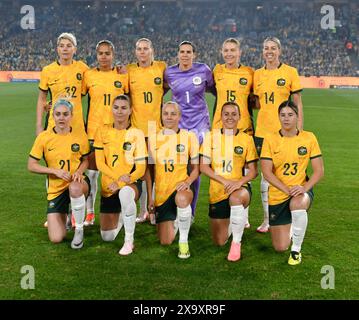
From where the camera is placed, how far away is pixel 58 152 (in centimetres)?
494

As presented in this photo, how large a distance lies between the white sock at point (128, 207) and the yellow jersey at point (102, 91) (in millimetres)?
1075

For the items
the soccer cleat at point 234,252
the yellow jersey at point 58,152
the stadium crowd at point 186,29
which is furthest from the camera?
the stadium crowd at point 186,29

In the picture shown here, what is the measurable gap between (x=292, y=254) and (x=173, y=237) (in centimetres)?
125

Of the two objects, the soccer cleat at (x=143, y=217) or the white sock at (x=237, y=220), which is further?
the soccer cleat at (x=143, y=217)

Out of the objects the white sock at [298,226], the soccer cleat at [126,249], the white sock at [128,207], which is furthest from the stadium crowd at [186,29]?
the white sock at [298,226]

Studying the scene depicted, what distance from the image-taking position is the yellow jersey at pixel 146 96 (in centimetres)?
539

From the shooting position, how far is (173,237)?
16.3ft

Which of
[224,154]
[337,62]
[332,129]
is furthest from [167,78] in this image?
[337,62]

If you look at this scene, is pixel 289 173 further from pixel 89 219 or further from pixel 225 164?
pixel 89 219

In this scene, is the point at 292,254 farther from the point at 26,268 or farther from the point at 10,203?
the point at 10,203

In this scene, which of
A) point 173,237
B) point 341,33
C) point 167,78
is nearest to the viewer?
point 173,237

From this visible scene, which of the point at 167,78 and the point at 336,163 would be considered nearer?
the point at 167,78

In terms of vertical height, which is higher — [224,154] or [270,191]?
[224,154]

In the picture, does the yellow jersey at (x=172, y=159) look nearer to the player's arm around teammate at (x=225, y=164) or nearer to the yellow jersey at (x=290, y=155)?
the player's arm around teammate at (x=225, y=164)
